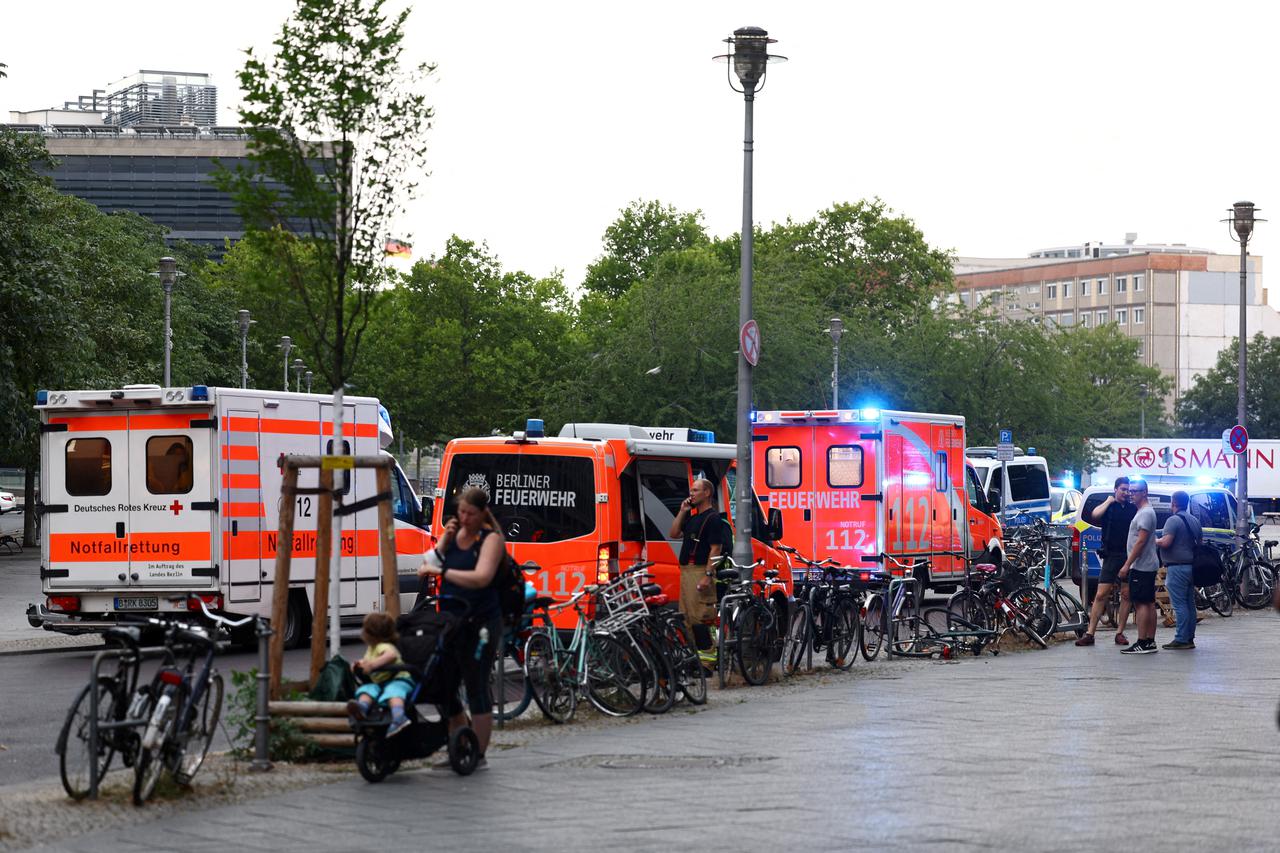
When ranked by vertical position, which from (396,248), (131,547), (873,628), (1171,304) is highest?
(1171,304)

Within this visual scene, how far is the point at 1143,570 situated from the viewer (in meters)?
19.7

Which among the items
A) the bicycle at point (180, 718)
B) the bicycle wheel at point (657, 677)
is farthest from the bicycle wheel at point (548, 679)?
the bicycle at point (180, 718)

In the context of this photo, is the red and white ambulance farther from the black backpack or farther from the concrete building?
the concrete building

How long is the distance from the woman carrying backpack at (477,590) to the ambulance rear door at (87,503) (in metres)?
9.07

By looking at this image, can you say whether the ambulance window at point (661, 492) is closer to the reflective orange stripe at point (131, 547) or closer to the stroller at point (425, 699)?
the reflective orange stripe at point (131, 547)

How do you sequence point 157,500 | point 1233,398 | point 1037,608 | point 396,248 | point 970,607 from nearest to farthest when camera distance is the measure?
point 396,248
point 157,500
point 970,607
point 1037,608
point 1233,398

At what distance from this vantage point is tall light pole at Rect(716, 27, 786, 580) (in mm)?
18266

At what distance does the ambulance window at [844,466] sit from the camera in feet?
77.2

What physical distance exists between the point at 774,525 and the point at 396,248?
6107mm

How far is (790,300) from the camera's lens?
53844mm

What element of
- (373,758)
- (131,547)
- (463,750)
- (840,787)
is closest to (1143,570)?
(131,547)

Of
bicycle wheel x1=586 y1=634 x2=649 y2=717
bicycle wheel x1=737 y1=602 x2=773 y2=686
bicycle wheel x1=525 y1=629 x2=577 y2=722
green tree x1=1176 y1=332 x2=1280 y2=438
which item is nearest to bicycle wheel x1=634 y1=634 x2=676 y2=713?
bicycle wheel x1=586 y1=634 x2=649 y2=717

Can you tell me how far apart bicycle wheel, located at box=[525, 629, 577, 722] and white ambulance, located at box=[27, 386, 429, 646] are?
5.95 m

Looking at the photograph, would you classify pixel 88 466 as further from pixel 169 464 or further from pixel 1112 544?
pixel 1112 544
